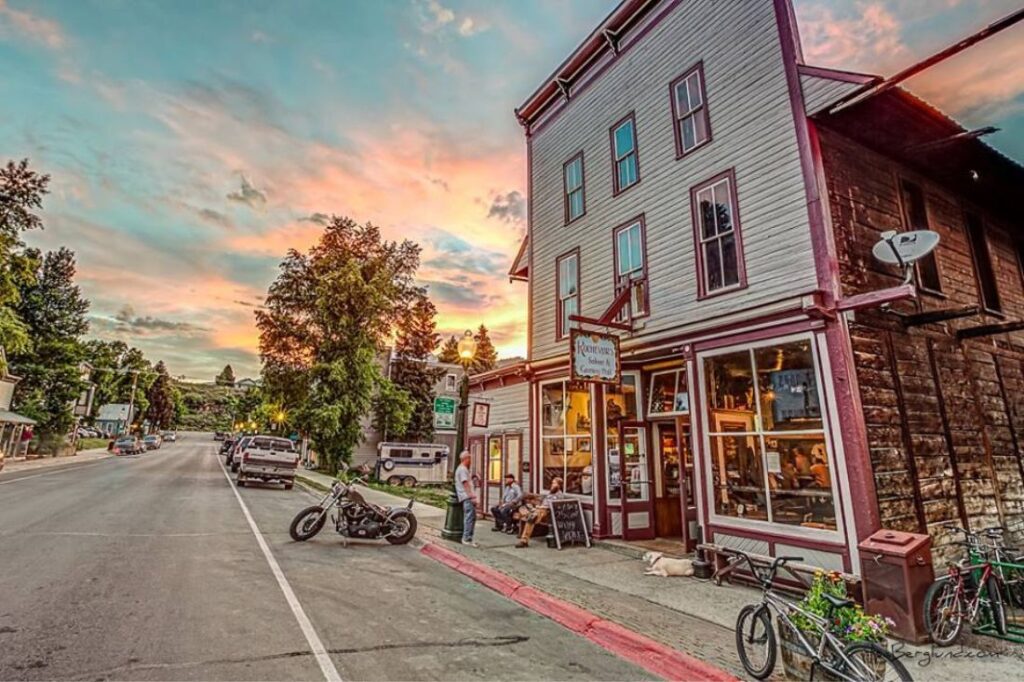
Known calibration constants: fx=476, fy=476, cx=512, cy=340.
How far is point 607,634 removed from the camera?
5.36 meters

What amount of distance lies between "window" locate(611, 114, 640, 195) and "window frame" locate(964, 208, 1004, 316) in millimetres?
7347

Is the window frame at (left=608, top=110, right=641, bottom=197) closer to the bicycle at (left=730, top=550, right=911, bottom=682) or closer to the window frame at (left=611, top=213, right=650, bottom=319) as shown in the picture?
the window frame at (left=611, top=213, right=650, bottom=319)

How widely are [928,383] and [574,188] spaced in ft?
30.4

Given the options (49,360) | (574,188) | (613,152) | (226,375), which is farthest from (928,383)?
(226,375)

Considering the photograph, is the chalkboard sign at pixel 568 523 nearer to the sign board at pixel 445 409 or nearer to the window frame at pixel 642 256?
the window frame at pixel 642 256

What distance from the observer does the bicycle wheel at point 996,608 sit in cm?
541

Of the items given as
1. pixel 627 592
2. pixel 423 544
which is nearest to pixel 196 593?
pixel 423 544

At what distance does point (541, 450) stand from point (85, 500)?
532 inches

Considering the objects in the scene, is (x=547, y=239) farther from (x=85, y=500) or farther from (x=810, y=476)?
(x=85, y=500)

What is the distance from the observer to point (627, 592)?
275 inches

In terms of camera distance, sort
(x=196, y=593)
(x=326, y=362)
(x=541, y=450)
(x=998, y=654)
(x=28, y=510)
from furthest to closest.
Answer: (x=326, y=362) → (x=541, y=450) → (x=28, y=510) → (x=196, y=593) → (x=998, y=654)

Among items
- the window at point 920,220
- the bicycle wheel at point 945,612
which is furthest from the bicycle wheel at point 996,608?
the window at point 920,220

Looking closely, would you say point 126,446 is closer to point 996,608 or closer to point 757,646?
point 757,646

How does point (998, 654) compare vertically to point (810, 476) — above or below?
below
